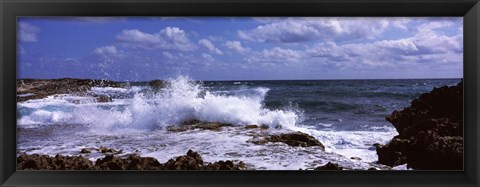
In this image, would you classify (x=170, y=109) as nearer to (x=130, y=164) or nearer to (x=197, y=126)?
(x=197, y=126)

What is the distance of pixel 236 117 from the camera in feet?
8.13

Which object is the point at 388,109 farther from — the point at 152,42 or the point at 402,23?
the point at 152,42

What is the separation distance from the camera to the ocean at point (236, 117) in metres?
2.42

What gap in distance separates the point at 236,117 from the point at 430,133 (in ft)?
3.12

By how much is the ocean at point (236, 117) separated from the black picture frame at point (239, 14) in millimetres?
99

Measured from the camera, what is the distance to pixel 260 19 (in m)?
2.42

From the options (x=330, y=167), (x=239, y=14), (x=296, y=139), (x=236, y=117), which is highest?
(x=239, y=14)

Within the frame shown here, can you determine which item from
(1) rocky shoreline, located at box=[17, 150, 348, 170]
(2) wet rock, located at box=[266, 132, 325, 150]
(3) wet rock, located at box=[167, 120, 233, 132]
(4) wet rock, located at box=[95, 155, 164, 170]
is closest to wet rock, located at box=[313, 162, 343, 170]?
(1) rocky shoreline, located at box=[17, 150, 348, 170]

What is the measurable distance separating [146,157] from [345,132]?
98 centimetres

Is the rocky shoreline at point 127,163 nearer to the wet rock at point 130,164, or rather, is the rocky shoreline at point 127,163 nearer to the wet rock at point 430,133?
the wet rock at point 130,164

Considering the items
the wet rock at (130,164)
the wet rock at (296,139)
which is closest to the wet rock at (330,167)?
the wet rock at (296,139)

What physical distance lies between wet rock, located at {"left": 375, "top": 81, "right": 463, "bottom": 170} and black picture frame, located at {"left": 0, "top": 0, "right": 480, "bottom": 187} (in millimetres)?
51

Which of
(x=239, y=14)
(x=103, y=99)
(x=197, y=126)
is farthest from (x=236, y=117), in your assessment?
(x=103, y=99)

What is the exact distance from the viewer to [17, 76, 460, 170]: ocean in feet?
7.94
